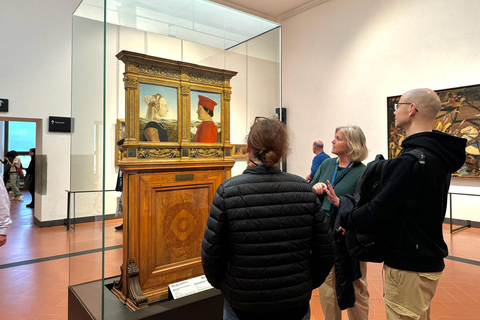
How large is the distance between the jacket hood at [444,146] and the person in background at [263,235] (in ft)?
2.25

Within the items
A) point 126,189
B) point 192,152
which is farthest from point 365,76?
point 126,189

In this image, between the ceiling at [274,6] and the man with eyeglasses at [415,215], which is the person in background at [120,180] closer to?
the man with eyeglasses at [415,215]

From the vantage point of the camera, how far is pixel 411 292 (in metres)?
1.76

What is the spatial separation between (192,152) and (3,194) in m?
1.43

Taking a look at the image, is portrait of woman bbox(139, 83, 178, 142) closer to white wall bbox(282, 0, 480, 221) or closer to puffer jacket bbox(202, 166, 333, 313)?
puffer jacket bbox(202, 166, 333, 313)

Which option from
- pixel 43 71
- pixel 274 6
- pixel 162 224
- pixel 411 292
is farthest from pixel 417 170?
pixel 274 6

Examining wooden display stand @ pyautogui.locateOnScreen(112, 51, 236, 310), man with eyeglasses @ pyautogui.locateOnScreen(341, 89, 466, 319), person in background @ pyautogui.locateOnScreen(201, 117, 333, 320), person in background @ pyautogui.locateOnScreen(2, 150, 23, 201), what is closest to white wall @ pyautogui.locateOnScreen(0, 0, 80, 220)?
person in background @ pyautogui.locateOnScreen(2, 150, 23, 201)

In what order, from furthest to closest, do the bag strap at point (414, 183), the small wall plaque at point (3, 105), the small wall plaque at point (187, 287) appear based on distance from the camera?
1. the small wall plaque at point (3, 105)
2. the small wall plaque at point (187, 287)
3. the bag strap at point (414, 183)

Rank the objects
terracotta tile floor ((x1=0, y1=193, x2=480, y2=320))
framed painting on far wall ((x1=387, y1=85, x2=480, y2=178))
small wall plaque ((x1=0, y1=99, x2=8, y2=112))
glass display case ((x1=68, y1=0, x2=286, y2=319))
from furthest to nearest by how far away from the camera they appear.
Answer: framed painting on far wall ((x1=387, y1=85, x2=480, y2=178))
small wall plaque ((x1=0, y1=99, x2=8, y2=112))
terracotta tile floor ((x1=0, y1=193, x2=480, y2=320))
glass display case ((x1=68, y1=0, x2=286, y2=319))

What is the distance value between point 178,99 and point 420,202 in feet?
6.14

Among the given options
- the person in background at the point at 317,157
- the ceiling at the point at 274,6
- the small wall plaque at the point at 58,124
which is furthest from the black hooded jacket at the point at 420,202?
the ceiling at the point at 274,6

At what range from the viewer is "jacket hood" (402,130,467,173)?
173cm

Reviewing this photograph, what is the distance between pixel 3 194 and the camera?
2461 mm

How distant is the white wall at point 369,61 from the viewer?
287 inches
